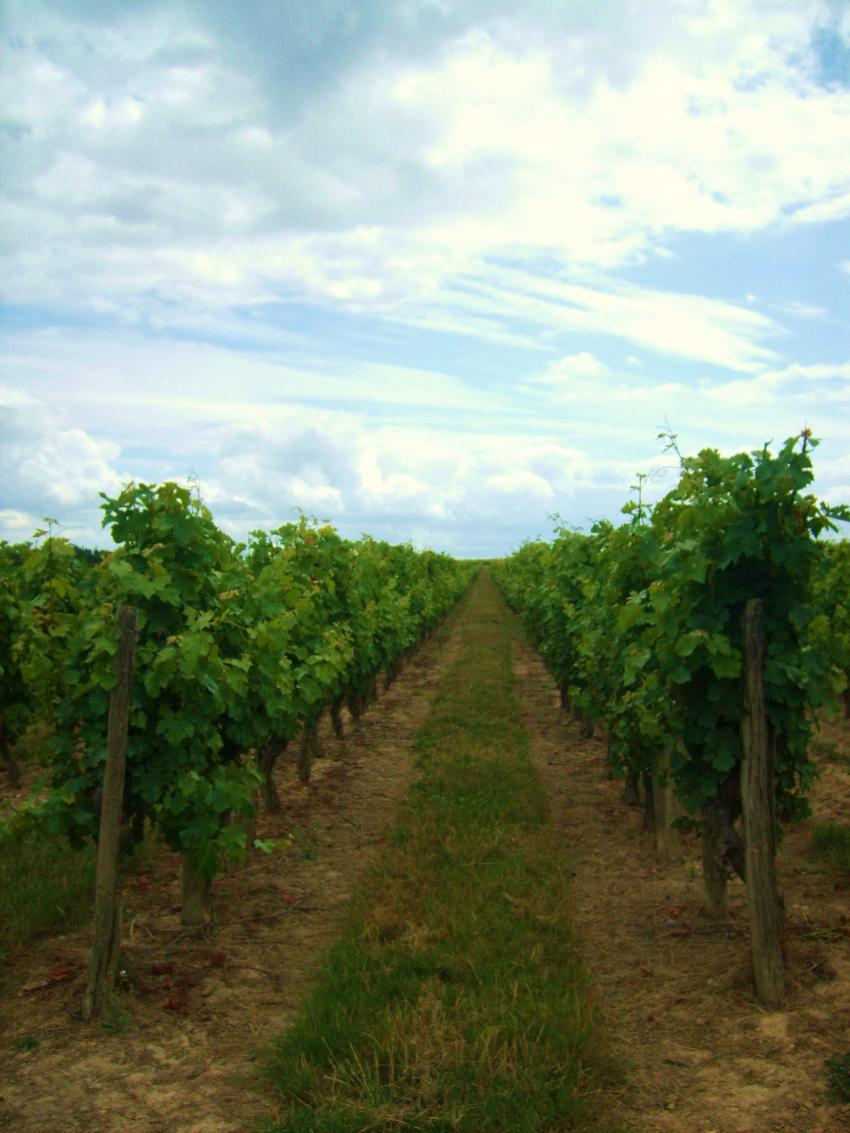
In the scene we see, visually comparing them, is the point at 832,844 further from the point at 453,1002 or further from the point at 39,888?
the point at 39,888

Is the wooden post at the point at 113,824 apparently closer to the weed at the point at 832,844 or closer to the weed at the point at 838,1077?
the weed at the point at 838,1077

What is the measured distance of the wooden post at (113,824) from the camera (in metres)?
5.14

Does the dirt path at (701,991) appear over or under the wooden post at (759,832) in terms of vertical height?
under

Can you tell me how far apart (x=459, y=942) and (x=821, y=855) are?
3542 millimetres

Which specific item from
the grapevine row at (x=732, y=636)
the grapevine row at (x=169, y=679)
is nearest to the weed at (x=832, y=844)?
the grapevine row at (x=732, y=636)

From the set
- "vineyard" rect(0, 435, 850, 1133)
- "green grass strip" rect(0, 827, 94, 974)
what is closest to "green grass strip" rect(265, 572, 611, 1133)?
"vineyard" rect(0, 435, 850, 1133)

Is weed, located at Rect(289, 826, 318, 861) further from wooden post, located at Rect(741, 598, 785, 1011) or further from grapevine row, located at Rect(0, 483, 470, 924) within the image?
wooden post, located at Rect(741, 598, 785, 1011)

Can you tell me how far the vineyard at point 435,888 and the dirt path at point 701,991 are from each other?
21mm

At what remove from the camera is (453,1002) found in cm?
493

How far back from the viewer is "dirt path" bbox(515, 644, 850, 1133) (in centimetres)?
417

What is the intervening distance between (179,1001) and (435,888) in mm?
2037

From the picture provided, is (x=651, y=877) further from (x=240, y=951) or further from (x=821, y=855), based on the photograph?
(x=240, y=951)

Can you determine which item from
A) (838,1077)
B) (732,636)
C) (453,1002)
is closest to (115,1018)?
(453,1002)

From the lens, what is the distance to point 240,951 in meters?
6.02
